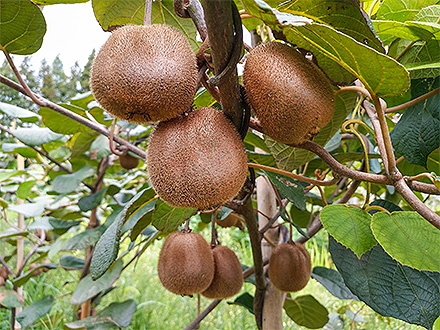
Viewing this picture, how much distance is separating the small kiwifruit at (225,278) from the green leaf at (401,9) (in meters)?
0.62

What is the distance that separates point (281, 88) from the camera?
0.42 metres

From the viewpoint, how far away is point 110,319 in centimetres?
142

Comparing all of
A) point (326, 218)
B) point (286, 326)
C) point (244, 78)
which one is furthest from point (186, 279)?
point (286, 326)

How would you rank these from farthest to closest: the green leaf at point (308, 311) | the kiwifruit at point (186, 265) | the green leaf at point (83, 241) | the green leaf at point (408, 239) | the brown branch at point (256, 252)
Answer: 1. the green leaf at point (83, 241)
2. the green leaf at point (308, 311)
3. the kiwifruit at point (186, 265)
4. the brown branch at point (256, 252)
5. the green leaf at point (408, 239)

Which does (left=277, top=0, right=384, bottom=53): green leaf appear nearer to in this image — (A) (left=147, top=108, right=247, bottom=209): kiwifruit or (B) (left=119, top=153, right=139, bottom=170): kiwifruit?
(A) (left=147, top=108, right=247, bottom=209): kiwifruit

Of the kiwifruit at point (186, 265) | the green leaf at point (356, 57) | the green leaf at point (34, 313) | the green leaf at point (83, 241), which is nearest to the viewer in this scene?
the green leaf at point (356, 57)

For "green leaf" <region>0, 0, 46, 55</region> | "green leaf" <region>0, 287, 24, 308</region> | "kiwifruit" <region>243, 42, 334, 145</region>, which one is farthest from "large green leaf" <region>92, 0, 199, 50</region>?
"green leaf" <region>0, 287, 24, 308</region>

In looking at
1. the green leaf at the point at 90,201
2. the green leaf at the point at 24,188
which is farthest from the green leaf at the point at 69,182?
the green leaf at the point at 24,188

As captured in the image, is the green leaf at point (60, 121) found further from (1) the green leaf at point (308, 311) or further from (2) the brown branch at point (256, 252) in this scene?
(1) the green leaf at point (308, 311)

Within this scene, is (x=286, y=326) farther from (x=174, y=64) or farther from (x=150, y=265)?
(x=174, y=64)

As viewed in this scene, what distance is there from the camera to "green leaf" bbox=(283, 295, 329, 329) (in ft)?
4.15

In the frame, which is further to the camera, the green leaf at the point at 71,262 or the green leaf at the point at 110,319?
the green leaf at the point at 71,262

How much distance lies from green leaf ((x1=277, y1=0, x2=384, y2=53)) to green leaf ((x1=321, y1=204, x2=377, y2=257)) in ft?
0.74

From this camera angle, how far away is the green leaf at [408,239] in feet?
1.56
